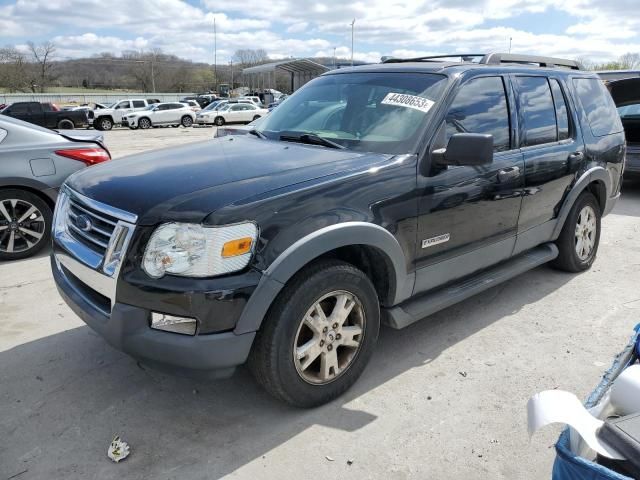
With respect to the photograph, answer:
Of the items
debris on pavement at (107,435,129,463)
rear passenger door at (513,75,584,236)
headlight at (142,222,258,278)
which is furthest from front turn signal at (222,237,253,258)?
rear passenger door at (513,75,584,236)

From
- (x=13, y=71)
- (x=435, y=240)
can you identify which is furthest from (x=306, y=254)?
(x=13, y=71)

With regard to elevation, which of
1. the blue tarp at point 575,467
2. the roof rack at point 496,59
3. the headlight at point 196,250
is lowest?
the blue tarp at point 575,467

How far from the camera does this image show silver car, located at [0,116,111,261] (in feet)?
17.0

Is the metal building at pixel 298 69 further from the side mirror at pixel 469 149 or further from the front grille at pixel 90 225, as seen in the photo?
the front grille at pixel 90 225

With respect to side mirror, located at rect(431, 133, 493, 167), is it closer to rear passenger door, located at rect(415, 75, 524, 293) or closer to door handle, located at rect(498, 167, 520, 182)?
rear passenger door, located at rect(415, 75, 524, 293)

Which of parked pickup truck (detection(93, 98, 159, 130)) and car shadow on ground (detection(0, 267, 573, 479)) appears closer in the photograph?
car shadow on ground (detection(0, 267, 573, 479))

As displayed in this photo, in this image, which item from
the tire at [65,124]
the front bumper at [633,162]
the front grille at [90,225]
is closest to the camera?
the front grille at [90,225]

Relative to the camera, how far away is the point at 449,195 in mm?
3271

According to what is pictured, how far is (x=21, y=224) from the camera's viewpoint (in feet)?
17.4

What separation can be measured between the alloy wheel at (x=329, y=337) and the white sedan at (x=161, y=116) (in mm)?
29964

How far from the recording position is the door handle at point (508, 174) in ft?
11.9

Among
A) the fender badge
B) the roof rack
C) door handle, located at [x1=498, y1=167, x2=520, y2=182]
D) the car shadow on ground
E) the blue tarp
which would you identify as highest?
the roof rack

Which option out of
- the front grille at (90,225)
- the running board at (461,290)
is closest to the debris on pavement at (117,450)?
the front grille at (90,225)

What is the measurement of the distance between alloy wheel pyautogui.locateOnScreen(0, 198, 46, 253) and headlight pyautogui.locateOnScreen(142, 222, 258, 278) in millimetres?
3618
